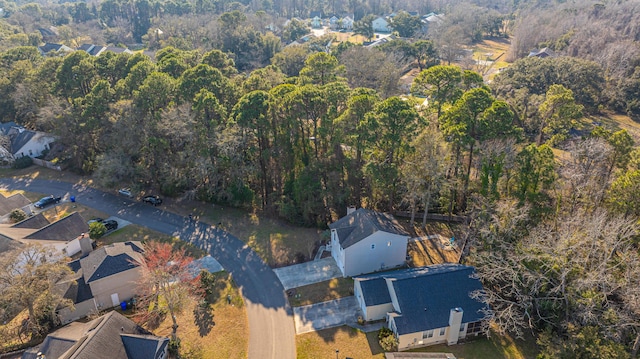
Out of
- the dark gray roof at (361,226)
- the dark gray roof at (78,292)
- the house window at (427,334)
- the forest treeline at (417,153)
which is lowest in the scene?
the dark gray roof at (78,292)

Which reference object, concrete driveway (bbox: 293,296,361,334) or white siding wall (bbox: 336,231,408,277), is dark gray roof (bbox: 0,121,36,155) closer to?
concrete driveway (bbox: 293,296,361,334)

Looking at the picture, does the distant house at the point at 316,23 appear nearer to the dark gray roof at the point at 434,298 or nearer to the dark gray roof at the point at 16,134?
the dark gray roof at the point at 16,134

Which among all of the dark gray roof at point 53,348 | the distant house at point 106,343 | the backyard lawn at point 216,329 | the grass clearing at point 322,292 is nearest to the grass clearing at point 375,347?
the grass clearing at point 322,292

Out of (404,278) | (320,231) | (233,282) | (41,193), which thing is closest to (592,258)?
(404,278)

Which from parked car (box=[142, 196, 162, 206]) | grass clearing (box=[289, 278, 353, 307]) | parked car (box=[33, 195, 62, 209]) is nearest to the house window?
grass clearing (box=[289, 278, 353, 307])

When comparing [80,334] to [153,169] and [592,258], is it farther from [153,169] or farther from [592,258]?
[592,258]

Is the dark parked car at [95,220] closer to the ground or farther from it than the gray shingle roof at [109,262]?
closer to the ground

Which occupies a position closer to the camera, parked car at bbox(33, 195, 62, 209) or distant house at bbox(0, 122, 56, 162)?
parked car at bbox(33, 195, 62, 209)
